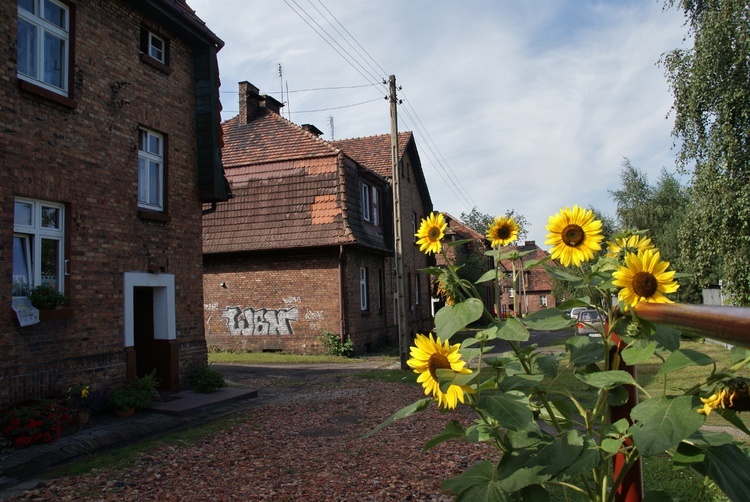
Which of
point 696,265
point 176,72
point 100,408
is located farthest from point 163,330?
point 696,265

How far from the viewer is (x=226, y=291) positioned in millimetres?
21250

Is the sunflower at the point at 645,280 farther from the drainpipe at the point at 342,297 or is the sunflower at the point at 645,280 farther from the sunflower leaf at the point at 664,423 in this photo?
the drainpipe at the point at 342,297

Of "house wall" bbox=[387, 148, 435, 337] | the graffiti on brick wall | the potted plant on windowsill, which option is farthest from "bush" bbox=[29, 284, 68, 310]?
"house wall" bbox=[387, 148, 435, 337]

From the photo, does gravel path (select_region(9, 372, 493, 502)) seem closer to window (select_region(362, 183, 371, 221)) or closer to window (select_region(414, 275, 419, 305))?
window (select_region(362, 183, 371, 221))

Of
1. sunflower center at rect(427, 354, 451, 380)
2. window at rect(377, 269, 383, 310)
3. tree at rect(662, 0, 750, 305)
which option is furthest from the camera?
window at rect(377, 269, 383, 310)


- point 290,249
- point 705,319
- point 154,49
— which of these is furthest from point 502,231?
point 290,249

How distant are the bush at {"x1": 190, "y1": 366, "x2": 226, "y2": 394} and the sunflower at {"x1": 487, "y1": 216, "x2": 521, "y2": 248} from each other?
1004cm

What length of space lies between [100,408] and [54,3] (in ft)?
21.8

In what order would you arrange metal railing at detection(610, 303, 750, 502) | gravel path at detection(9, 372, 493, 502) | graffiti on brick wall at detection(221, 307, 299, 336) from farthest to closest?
graffiti on brick wall at detection(221, 307, 299, 336)
gravel path at detection(9, 372, 493, 502)
metal railing at detection(610, 303, 750, 502)

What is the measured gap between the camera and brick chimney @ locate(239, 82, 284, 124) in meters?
23.1

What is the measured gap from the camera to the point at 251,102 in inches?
931

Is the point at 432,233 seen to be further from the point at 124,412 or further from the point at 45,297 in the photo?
the point at 124,412

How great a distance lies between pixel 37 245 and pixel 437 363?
340 inches

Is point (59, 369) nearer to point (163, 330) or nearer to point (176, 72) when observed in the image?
point (163, 330)
